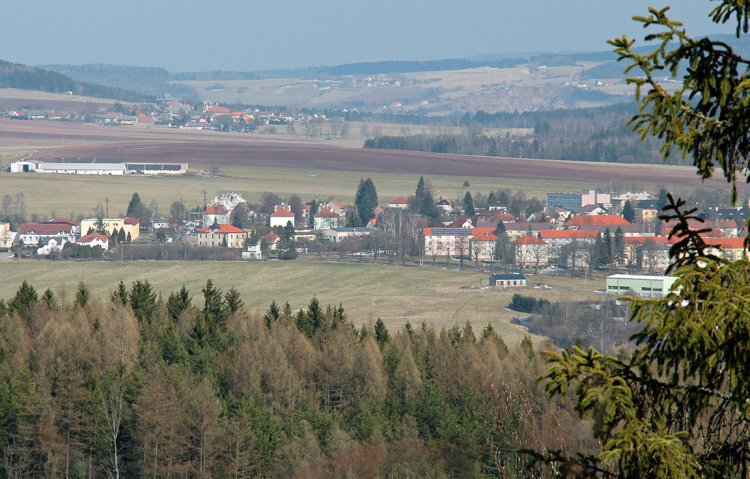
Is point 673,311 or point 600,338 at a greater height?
point 673,311

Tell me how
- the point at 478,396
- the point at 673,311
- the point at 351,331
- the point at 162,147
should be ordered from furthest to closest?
the point at 162,147 → the point at 351,331 → the point at 478,396 → the point at 673,311

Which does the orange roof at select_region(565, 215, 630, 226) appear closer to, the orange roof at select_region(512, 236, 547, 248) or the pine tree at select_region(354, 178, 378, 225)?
the orange roof at select_region(512, 236, 547, 248)

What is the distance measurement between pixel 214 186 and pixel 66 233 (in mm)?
36391

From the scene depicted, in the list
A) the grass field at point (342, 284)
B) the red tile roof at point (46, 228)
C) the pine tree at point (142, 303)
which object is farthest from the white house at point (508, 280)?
the pine tree at point (142, 303)

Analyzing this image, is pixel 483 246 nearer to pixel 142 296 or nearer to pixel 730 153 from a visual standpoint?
pixel 142 296

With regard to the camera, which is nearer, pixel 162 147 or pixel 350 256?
pixel 350 256

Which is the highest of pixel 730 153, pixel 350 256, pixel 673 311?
pixel 730 153

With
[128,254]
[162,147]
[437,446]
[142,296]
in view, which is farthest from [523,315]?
[162,147]

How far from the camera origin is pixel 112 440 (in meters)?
32.8

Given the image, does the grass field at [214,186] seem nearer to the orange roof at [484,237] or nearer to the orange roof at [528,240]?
the orange roof at [484,237]

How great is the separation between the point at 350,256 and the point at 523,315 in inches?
1147

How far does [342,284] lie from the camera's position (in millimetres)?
83375

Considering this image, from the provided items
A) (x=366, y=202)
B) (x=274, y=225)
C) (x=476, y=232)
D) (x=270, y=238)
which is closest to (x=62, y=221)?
(x=274, y=225)

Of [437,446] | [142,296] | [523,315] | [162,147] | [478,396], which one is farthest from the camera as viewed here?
[162,147]
